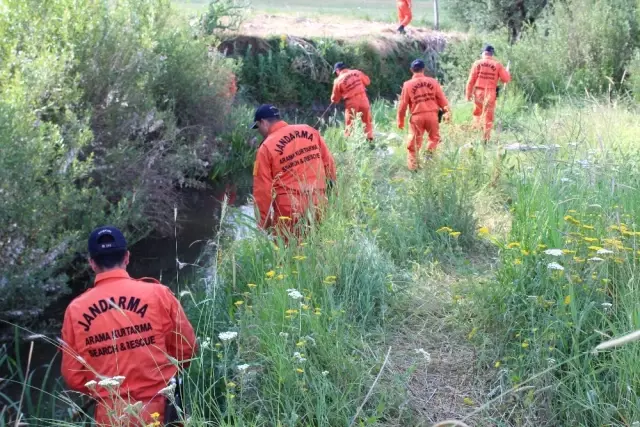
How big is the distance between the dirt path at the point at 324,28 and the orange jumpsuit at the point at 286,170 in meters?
15.7

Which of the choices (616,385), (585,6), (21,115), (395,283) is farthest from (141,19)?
(585,6)

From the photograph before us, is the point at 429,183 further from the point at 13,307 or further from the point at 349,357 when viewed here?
the point at 13,307

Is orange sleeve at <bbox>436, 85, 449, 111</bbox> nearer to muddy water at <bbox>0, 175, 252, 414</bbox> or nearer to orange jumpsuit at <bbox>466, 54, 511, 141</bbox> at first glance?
orange jumpsuit at <bbox>466, 54, 511, 141</bbox>

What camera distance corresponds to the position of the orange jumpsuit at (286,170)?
21.3 ft

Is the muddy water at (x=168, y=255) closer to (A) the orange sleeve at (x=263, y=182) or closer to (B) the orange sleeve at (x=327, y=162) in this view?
(A) the orange sleeve at (x=263, y=182)

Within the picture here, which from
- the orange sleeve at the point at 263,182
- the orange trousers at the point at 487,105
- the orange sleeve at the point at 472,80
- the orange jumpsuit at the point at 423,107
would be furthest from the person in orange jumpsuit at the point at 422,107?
the orange sleeve at the point at 263,182

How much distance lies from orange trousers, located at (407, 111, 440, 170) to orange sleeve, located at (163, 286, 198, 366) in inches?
264

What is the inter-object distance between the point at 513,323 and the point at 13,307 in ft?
14.5

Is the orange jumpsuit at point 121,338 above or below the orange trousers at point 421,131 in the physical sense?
above

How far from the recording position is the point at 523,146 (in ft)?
25.3

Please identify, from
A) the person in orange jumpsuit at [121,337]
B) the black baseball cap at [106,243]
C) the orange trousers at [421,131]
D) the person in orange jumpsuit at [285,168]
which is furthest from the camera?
the orange trousers at [421,131]

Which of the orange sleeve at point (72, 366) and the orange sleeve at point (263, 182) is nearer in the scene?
the orange sleeve at point (72, 366)

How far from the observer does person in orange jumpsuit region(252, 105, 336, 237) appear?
648 cm

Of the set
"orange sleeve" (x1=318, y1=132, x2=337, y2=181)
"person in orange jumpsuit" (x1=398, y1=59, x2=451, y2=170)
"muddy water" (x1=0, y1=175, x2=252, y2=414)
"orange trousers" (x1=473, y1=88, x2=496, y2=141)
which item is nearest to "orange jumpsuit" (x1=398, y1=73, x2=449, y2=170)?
"person in orange jumpsuit" (x1=398, y1=59, x2=451, y2=170)
